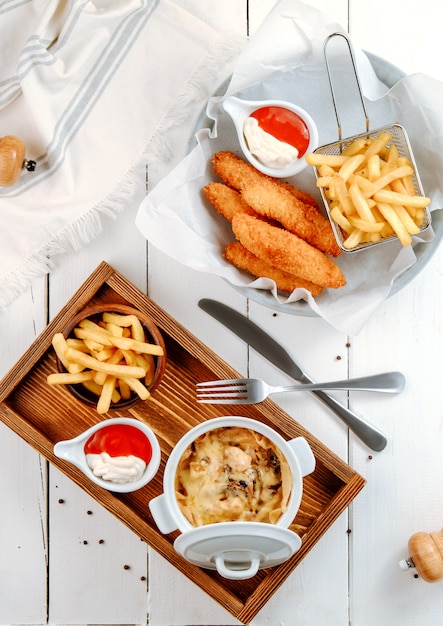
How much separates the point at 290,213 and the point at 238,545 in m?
0.63

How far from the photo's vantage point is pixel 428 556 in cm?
148

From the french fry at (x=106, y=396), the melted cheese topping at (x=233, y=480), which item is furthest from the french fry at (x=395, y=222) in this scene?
the french fry at (x=106, y=396)

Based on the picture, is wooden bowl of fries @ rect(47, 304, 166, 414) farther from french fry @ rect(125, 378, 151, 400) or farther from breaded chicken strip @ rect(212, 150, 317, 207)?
breaded chicken strip @ rect(212, 150, 317, 207)

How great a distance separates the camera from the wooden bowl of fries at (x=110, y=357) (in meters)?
1.39

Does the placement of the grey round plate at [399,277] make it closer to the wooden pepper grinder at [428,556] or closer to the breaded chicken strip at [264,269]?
the breaded chicken strip at [264,269]

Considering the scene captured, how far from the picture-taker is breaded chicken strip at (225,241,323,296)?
146 centimetres

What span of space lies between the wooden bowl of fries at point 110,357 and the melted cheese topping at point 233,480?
17 centimetres

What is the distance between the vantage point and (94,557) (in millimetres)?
1635

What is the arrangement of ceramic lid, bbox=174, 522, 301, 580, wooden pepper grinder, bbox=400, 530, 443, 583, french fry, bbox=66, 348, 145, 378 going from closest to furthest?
ceramic lid, bbox=174, 522, 301, 580
french fry, bbox=66, 348, 145, 378
wooden pepper grinder, bbox=400, 530, 443, 583

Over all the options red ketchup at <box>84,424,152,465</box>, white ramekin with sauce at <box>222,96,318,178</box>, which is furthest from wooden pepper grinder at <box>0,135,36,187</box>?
red ketchup at <box>84,424,152,465</box>

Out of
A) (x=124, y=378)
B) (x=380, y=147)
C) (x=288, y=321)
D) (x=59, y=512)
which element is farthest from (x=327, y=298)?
(x=59, y=512)

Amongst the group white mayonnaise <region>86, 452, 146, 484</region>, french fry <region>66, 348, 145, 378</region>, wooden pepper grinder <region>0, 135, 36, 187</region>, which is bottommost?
white mayonnaise <region>86, 452, 146, 484</region>

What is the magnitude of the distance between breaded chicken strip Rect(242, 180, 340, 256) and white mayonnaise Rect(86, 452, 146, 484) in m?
0.54

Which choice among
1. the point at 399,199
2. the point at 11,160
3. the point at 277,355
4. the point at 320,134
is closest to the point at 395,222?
the point at 399,199
